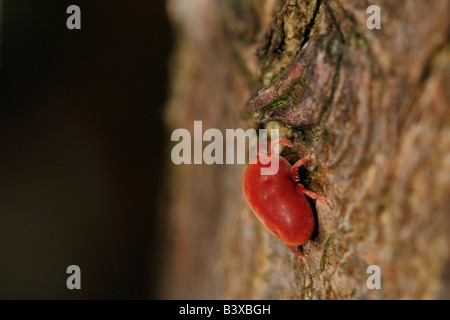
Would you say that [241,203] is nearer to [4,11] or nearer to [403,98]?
[403,98]

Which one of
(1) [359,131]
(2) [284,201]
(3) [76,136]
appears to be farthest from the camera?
(3) [76,136]

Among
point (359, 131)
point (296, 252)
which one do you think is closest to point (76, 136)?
point (296, 252)

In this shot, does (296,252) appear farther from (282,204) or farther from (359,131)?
(359,131)

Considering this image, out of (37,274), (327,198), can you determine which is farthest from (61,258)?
(327,198)

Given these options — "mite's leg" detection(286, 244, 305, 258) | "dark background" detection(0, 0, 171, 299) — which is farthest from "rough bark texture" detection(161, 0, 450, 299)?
"dark background" detection(0, 0, 171, 299)

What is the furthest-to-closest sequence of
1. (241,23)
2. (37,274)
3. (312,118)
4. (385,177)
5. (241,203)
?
(37,274) < (241,203) < (241,23) < (312,118) < (385,177)

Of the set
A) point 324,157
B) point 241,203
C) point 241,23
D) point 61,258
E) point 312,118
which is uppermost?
point 241,23

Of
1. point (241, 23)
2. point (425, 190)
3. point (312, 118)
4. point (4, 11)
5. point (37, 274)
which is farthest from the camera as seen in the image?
point (37, 274)
